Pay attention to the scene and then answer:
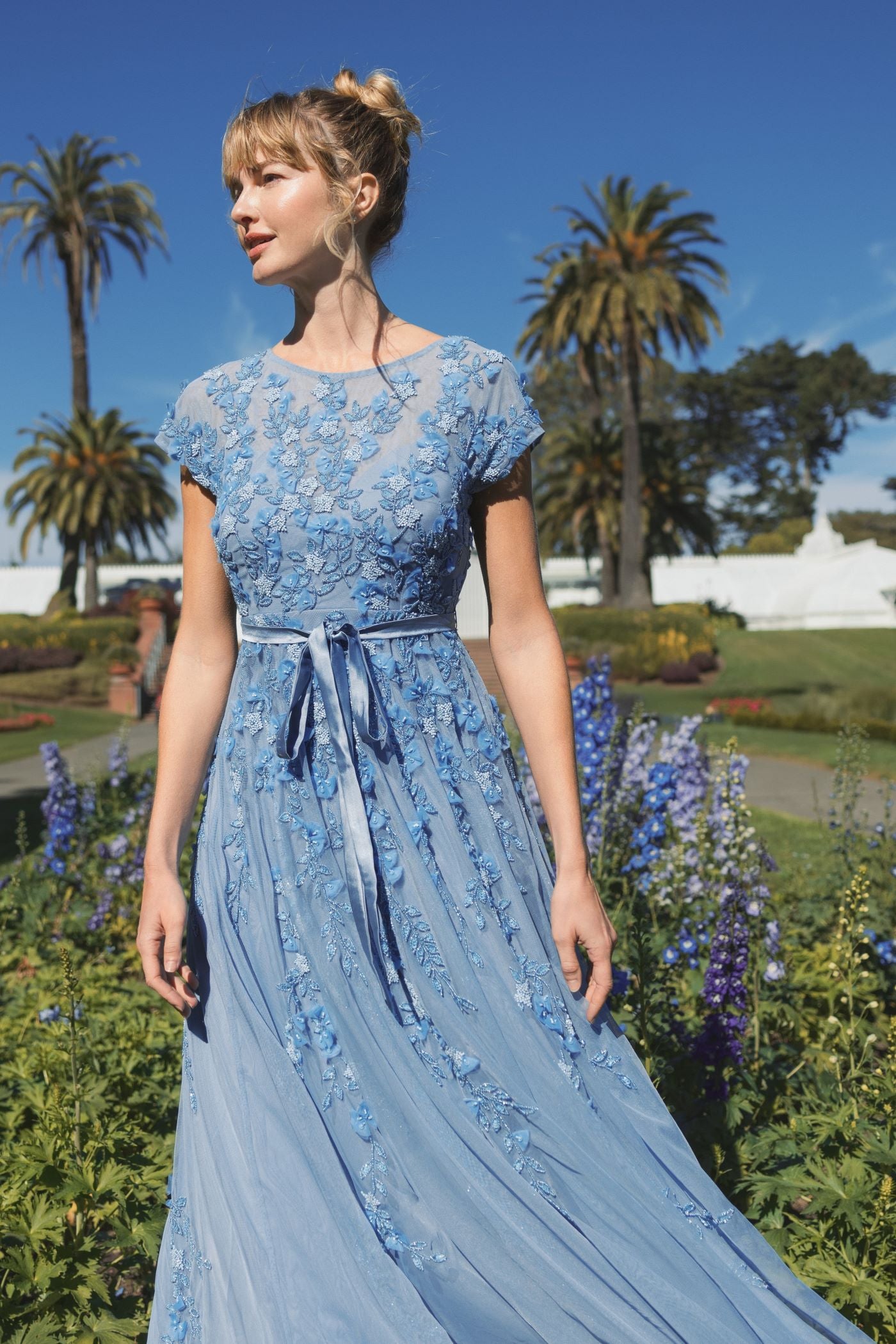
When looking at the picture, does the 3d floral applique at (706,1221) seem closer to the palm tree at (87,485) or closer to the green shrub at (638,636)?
the green shrub at (638,636)

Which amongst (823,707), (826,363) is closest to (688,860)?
(823,707)

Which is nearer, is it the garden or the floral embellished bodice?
the floral embellished bodice

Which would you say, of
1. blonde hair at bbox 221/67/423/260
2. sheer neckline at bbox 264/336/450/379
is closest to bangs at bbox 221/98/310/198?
blonde hair at bbox 221/67/423/260

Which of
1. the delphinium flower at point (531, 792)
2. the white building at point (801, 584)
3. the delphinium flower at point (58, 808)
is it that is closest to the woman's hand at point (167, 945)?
the delphinium flower at point (531, 792)

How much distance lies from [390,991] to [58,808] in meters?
4.37

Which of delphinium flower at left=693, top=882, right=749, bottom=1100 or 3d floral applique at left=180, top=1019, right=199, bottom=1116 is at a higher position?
3d floral applique at left=180, top=1019, right=199, bottom=1116

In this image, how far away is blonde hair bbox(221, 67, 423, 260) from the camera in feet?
5.91

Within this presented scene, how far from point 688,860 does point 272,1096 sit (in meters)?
2.79

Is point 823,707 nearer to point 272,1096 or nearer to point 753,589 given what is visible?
point 272,1096

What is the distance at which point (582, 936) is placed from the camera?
174cm

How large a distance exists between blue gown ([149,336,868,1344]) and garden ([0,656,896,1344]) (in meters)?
0.83

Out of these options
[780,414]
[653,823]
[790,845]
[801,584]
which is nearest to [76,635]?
[790,845]

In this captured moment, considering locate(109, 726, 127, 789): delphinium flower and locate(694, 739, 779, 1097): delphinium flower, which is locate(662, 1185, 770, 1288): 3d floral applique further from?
locate(109, 726, 127, 789): delphinium flower

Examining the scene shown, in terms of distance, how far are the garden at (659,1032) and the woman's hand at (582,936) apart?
3.01ft
